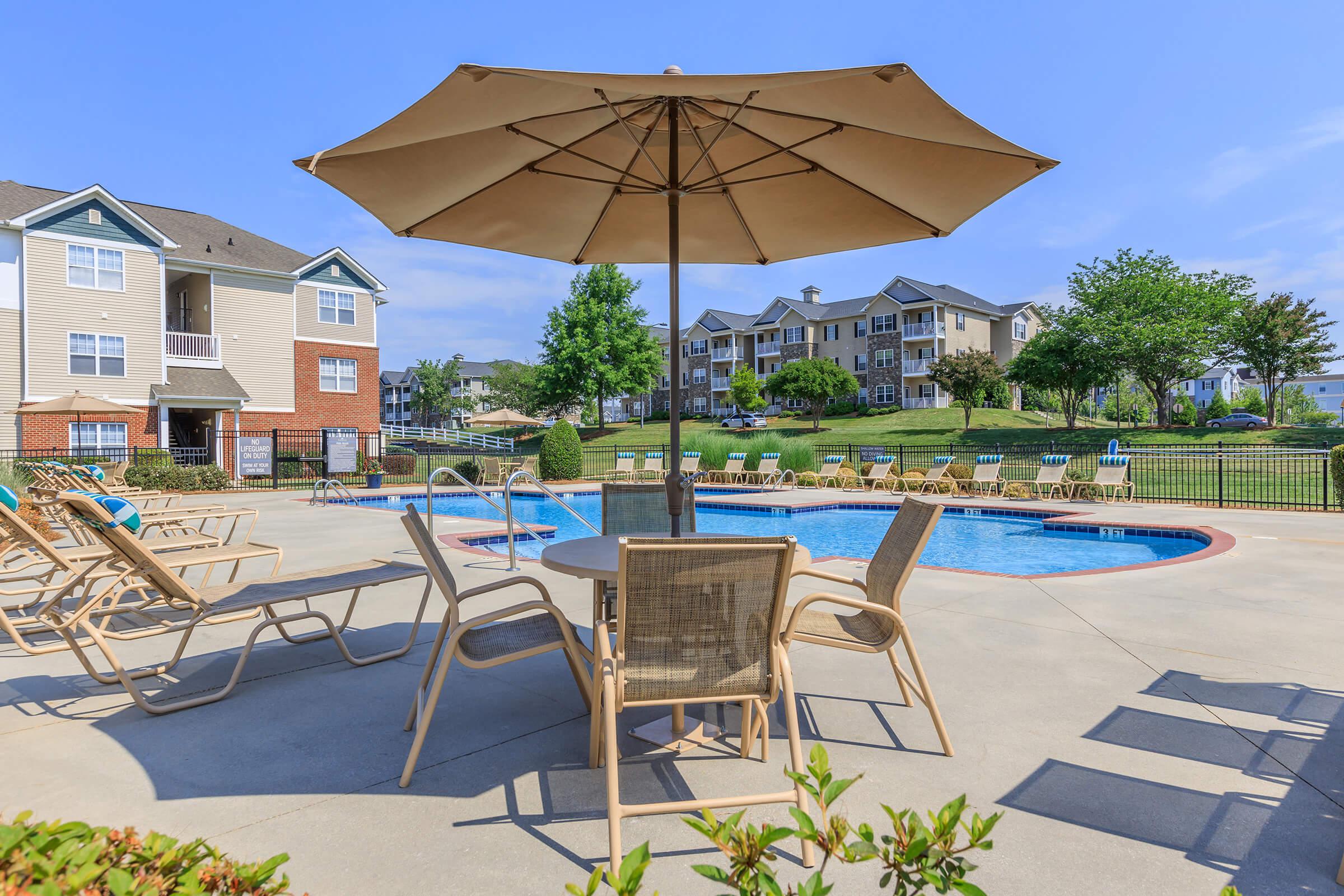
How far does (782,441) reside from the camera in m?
21.4

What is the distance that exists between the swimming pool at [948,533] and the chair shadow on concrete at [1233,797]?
13.2ft

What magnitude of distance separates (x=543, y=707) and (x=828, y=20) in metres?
6.87

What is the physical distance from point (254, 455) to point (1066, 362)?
120 feet

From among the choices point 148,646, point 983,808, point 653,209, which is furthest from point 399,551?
point 983,808

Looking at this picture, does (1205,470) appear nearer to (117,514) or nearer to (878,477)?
(878,477)

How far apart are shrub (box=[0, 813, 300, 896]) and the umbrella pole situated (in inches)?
98.3

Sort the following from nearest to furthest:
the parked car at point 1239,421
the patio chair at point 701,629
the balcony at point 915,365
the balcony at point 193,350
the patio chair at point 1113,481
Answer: the patio chair at point 701,629 → the patio chair at point 1113,481 → the balcony at point 193,350 → the parked car at point 1239,421 → the balcony at point 915,365

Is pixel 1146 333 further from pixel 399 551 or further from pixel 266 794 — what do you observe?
pixel 266 794

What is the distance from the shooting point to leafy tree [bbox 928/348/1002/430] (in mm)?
37125

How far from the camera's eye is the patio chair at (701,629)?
7.60 feet

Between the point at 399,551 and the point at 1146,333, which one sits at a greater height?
the point at 1146,333

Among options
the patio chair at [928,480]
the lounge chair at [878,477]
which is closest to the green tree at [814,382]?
the lounge chair at [878,477]

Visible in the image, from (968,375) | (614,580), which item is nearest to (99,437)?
(614,580)

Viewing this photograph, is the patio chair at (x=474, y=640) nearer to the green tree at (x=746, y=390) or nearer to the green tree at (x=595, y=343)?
the green tree at (x=595, y=343)
